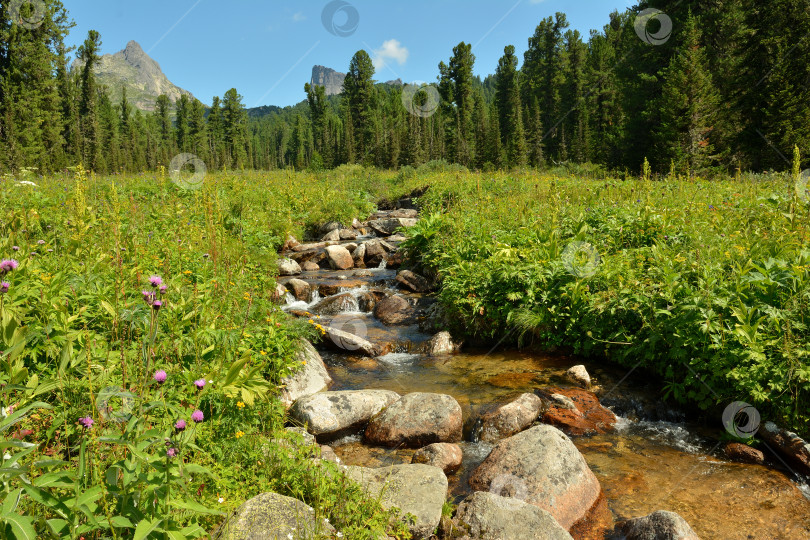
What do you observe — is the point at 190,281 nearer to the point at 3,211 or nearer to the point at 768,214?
the point at 3,211

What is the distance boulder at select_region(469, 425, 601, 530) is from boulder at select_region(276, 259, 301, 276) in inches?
292

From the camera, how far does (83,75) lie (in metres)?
41.7

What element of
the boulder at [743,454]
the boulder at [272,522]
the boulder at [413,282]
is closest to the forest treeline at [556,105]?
the boulder at [413,282]

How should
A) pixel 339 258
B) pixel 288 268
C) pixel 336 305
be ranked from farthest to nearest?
pixel 339 258, pixel 288 268, pixel 336 305

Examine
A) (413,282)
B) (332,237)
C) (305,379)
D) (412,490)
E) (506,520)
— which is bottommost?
(506,520)

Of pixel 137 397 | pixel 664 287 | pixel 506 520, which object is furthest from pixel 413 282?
pixel 137 397

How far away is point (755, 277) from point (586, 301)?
1.72 metres

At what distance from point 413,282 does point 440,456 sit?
5.61m

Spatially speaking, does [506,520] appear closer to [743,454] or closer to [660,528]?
[660,528]

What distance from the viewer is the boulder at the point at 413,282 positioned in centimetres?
926

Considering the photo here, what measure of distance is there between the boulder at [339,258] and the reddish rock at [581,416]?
728 centimetres

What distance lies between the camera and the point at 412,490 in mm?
3121

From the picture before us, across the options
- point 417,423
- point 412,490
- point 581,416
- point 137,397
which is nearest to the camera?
point 137,397

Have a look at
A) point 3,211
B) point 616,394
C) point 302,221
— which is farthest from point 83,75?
point 616,394
